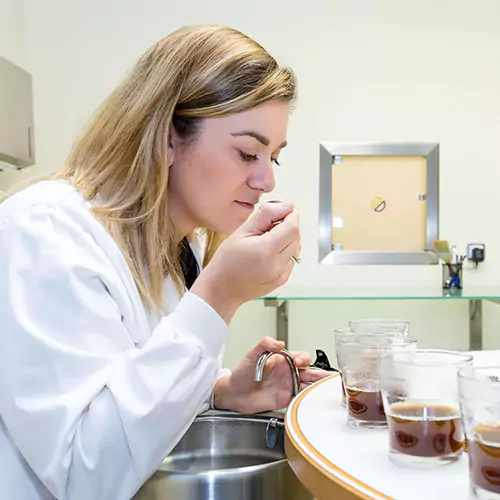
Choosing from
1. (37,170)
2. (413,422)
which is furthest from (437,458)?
(37,170)

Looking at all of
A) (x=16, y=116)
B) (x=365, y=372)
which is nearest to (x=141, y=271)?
(x=365, y=372)

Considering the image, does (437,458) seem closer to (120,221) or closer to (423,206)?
(120,221)

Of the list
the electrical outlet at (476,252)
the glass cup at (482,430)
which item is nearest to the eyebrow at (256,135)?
the glass cup at (482,430)

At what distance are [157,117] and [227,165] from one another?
17 cm

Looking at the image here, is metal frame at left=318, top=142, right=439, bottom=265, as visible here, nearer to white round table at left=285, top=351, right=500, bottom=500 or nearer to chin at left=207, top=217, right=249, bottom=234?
chin at left=207, top=217, right=249, bottom=234

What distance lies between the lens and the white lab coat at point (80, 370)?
882 mm

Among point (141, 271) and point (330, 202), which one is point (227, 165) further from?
point (330, 202)

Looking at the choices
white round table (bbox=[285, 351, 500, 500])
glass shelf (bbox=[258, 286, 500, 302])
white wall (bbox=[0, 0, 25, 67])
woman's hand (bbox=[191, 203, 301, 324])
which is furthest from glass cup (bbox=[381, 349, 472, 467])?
white wall (bbox=[0, 0, 25, 67])

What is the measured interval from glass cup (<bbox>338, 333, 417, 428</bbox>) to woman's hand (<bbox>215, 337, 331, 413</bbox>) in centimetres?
39

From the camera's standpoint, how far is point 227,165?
4.14 feet

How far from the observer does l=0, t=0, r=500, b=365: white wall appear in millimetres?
3328

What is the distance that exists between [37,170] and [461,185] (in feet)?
7.61

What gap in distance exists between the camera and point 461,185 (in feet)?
10.9

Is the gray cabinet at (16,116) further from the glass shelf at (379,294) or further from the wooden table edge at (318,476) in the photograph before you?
the wooden table edge at (318,476)
